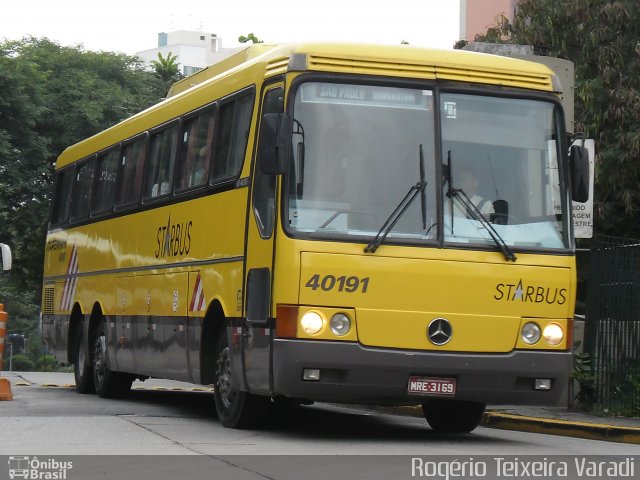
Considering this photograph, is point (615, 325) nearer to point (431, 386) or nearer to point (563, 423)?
point (563, 423)

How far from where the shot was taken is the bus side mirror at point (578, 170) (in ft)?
40.6

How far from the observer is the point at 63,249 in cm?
2150

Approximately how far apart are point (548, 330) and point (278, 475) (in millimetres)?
3596

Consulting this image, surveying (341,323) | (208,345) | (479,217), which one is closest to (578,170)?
(479,217)

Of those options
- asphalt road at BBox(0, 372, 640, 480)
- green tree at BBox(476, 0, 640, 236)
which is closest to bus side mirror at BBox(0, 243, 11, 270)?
Answer: asphalt road at BBox(0, 372, 640, 480)

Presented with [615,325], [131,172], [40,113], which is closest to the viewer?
[615,325]

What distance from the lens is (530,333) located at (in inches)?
477

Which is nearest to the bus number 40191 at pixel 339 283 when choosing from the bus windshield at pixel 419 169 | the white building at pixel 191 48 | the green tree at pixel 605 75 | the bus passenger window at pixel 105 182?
the bus windshield at pixel 419 169

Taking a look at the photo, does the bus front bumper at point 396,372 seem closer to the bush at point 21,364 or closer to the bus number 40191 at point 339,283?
the bus number 40191 at point 339,283

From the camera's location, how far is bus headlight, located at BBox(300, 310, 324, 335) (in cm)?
1152

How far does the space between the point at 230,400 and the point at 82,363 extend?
7.08 m

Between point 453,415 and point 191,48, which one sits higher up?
point 191,48

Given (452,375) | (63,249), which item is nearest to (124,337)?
(63,249)

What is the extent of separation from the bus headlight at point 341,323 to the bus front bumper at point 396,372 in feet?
0.37
